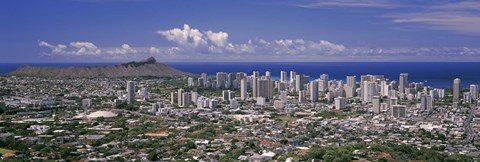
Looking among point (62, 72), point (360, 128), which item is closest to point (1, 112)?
point (360, 128)

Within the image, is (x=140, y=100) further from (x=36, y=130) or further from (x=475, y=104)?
(x=475, y=104)

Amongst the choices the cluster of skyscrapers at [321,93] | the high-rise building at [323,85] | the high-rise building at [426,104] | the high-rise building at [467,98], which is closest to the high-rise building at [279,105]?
the cluster of skyscrapers at [321,93]

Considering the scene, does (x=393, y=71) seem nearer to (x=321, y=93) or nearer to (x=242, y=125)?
(x=321, y=93)

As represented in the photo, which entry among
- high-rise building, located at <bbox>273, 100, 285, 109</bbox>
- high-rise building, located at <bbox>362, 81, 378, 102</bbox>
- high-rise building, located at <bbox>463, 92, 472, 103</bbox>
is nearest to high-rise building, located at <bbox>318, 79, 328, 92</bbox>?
high-rise building, located at <bbox>362, 81, 378, 102</bbox>

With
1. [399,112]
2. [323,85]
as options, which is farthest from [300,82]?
[399,112]

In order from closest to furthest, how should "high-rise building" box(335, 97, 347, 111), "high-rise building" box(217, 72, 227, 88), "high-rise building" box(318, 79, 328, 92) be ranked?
"high-rise building" box(335, 97, 347, 111), "high-rise building" box(318, 79, 328, 92), "high-rise building" box(217, 72, 227, 88)

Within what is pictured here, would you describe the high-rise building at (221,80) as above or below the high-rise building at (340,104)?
above

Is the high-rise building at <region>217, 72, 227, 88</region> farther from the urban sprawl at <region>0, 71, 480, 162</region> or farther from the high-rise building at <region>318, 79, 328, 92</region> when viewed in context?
the high-rise building at <region>318, 79, 328, 92</region>

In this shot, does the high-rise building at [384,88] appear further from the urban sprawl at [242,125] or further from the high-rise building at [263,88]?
the high-rise building at [263,88]
